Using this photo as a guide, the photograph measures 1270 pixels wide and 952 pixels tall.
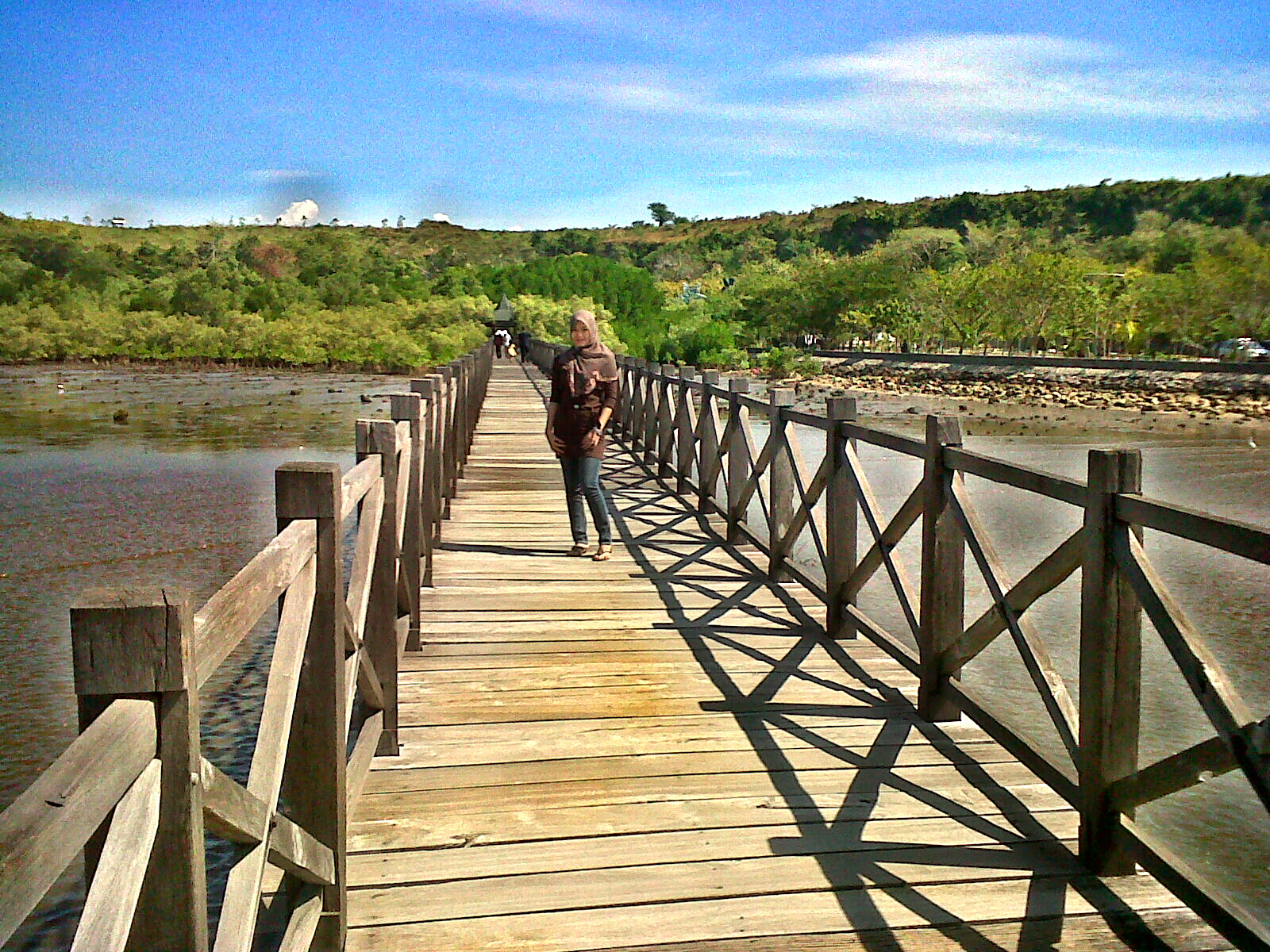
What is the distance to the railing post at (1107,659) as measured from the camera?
3.11 meters

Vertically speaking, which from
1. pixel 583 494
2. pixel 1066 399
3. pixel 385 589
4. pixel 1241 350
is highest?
pixel 385 589

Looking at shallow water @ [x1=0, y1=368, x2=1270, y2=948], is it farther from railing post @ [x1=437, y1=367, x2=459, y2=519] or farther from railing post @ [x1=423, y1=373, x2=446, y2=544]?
railing post @ [x1=437, y1=367, x2=459, y2=519]

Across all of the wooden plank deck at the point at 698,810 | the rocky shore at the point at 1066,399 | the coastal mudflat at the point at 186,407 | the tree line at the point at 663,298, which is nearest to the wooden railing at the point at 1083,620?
the wooden plank deck at the point at 698,810

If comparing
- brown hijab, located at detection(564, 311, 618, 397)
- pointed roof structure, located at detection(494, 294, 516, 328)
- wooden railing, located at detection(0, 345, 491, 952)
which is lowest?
wooden railing, located at detection(0, 345, 491, 952)

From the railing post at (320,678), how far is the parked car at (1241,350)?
163 feet

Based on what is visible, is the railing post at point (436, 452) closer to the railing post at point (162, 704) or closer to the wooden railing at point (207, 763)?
the wooden railing at point (207, 763)

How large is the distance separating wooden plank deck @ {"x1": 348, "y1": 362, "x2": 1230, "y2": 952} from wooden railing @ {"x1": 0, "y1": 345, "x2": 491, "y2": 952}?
38cm

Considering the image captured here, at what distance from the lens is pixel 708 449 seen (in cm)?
912

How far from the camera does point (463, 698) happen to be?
15.3 feet

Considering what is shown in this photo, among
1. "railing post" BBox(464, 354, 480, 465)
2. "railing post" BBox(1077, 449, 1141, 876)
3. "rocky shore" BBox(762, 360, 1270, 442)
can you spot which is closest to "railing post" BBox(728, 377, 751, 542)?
"railing post" BBox(1077, 449, 1141, 876)

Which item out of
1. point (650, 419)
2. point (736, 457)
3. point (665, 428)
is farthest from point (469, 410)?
point (736, 457)

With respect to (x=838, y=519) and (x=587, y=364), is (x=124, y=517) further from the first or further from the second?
(x=838, y=519)

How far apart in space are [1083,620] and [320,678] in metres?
1.98

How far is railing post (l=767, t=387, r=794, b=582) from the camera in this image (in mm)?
6742
